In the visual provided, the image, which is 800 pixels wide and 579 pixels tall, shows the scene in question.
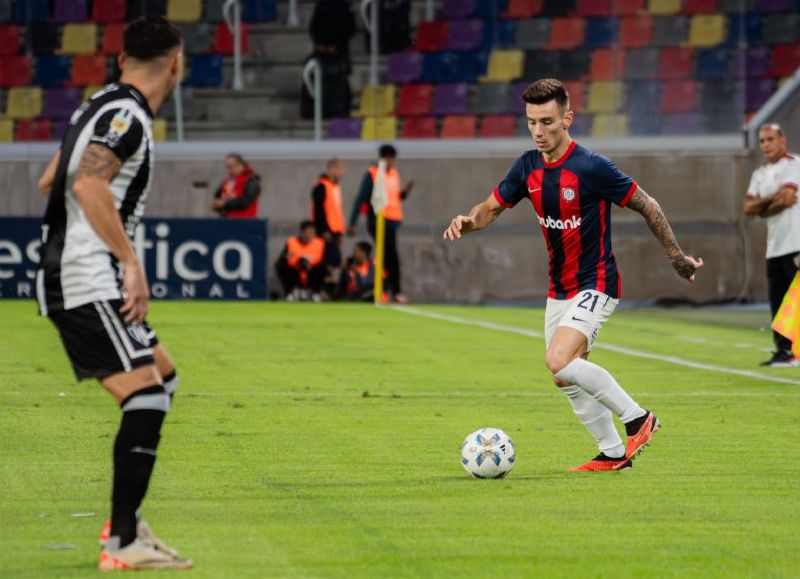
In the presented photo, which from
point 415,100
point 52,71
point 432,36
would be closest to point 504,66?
point 432,36

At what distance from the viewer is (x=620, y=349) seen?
1576cm

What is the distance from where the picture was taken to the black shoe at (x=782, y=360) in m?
14.0

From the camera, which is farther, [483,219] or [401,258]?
[401,258]

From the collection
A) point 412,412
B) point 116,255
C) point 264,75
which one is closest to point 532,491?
point 116,255

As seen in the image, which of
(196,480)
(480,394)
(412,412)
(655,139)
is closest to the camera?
(196,480)

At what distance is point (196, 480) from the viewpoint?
24.3 feet

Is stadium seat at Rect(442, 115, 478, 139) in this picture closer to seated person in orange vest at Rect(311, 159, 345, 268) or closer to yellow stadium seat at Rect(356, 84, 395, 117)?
yellow stadium seat at Rect(356, 84, 395, 117)

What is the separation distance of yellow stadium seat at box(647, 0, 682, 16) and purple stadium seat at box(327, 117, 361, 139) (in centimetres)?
464

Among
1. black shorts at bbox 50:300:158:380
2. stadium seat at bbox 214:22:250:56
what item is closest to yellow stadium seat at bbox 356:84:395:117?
stadium seat at bbox 214:22:250:56

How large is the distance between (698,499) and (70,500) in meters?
2.67

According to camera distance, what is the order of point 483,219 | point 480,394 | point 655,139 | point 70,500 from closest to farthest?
point 70,500
point 483,219
point 480,394
point 655,139

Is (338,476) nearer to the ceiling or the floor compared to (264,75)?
nearer to the floor

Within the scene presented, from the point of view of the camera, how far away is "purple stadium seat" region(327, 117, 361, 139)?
80.7 ft

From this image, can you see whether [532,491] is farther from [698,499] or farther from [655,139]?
[655,139]
